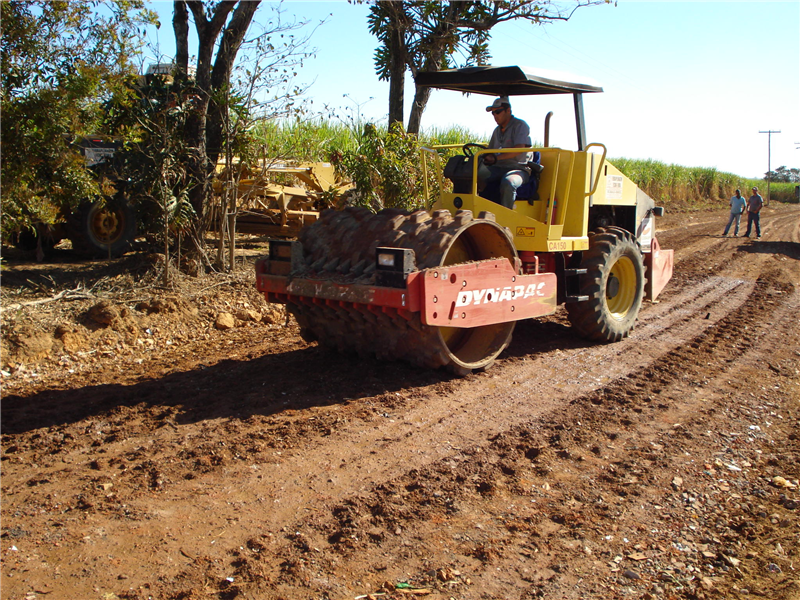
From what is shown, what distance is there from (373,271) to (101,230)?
22.2 ft

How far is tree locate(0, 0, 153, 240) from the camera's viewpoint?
263 inches

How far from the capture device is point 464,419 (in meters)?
4.95

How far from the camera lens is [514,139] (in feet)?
22.2

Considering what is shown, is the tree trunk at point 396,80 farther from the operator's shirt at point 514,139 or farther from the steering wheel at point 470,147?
the operator's shirt at point 514,139

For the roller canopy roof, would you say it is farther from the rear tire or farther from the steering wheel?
the rear tire

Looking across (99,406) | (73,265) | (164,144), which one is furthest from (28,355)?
(73,265)

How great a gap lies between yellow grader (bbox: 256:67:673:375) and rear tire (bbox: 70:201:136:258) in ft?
17.7

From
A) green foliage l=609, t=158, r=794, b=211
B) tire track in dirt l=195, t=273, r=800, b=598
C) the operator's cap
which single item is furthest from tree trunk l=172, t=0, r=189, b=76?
green foliage l=609, t=158, r=794, b=211

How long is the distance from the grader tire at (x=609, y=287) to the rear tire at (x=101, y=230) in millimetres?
6564

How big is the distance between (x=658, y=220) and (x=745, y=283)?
17535 millimetres

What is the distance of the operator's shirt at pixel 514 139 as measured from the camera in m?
6.63

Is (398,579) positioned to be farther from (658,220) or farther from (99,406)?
(658,220)

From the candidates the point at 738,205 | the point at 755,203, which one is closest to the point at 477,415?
the point at 755,203

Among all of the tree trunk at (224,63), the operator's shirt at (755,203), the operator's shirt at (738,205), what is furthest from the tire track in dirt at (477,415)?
the operator's shirt at (738,205)
